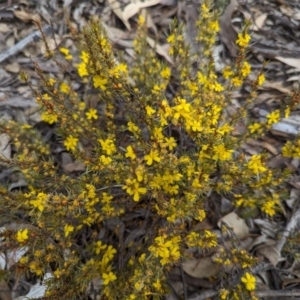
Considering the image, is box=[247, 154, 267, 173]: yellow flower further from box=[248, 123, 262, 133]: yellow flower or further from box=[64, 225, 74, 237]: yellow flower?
box=[64, 225, 74, 237]: yellow flower

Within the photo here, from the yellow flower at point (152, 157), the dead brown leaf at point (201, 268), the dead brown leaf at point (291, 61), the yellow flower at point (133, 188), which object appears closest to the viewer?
the yellow flower at point (133, 188)

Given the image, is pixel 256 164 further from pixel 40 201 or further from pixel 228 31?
pixel 228 31

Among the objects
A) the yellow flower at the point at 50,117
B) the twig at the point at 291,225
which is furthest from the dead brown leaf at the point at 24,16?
the twig at the point at 291,225

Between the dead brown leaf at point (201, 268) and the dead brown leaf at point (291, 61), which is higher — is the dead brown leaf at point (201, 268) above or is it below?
below

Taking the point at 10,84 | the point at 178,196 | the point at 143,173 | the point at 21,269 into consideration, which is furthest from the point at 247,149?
the point at 10,84

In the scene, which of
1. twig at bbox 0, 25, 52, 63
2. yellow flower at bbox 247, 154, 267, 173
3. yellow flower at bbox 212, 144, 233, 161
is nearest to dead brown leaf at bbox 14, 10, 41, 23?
twig at bbox 0, 25, 52, 63

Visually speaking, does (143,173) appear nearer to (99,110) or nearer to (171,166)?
(171,166)

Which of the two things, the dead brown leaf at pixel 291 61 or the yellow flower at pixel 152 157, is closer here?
the yellow flower at pixel 152 157

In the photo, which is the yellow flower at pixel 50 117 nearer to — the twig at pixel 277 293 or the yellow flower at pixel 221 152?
the yellow flower at pixel 221 152

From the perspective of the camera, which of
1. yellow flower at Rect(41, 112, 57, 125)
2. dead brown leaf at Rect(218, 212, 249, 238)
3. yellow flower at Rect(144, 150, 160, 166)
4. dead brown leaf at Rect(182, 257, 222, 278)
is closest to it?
yellow flower at Rect(144, 150, 160, 166)

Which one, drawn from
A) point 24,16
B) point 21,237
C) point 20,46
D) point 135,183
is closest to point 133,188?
point 135,183
